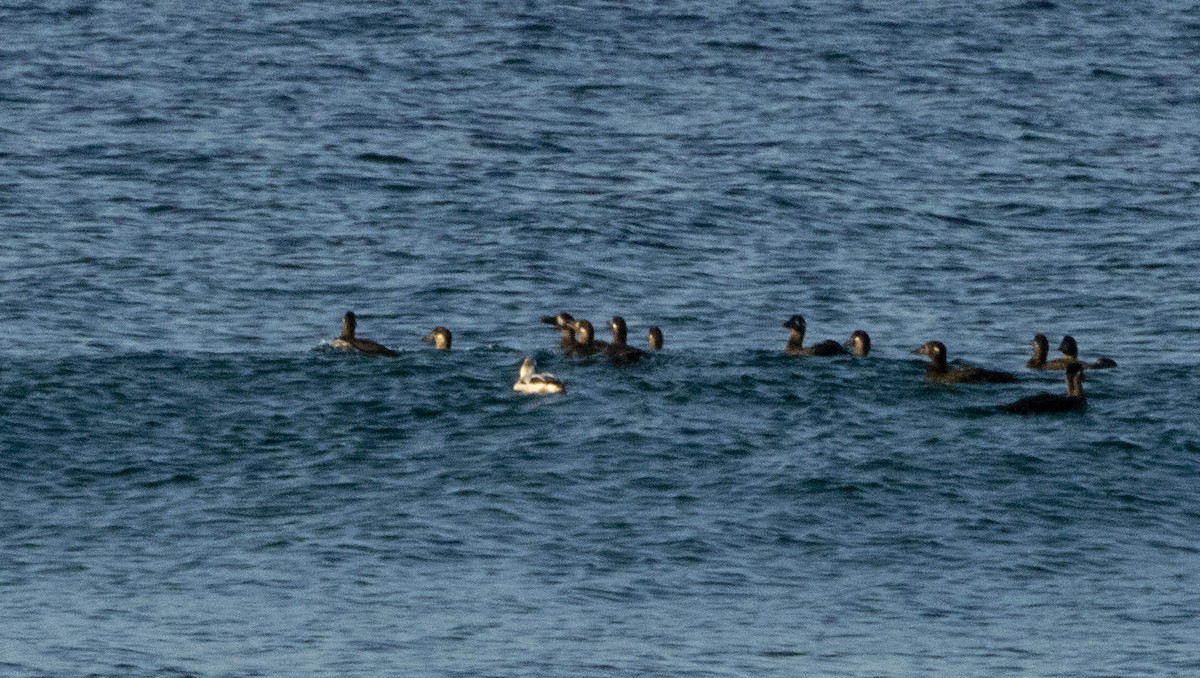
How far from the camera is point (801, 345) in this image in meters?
25.8

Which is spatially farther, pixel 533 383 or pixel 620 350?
pixel 620 350

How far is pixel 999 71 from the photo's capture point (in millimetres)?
44594

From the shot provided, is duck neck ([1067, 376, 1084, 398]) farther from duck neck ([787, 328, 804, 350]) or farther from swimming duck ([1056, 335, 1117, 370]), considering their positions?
duck neck ([787, 328, 804, 350])

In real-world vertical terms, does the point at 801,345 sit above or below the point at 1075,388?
below

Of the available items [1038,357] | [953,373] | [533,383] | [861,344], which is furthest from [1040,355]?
[533,383]

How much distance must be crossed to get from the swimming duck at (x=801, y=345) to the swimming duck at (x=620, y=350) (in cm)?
180

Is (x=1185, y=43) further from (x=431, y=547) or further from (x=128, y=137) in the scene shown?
(x=431, y=547)

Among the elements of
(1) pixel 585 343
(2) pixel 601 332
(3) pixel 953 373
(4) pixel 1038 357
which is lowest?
(2) pixel 601 332

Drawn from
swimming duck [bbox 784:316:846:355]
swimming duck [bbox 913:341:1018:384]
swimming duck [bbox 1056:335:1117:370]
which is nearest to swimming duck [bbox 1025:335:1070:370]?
swimming duck [bbox 1056:335:1117:370]

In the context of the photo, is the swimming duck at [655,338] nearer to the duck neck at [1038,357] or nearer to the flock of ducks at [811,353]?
the flock of ducks at [811,353]

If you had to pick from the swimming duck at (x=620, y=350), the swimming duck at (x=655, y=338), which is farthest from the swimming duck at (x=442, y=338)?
the swimming duck at (x=655, y=338)

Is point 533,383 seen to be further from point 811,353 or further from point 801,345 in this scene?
point 801,345

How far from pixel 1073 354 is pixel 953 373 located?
8.37ft

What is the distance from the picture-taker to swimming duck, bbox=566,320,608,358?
25.1 m
